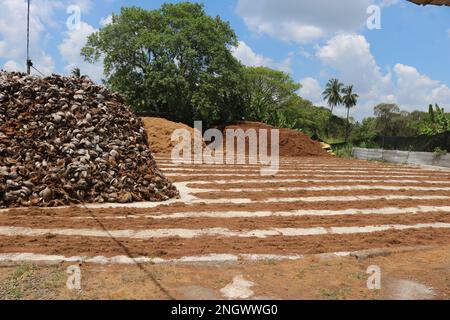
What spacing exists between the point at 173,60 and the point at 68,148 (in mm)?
17228

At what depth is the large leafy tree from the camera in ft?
75.2

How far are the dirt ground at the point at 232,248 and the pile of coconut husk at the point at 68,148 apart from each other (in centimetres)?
50

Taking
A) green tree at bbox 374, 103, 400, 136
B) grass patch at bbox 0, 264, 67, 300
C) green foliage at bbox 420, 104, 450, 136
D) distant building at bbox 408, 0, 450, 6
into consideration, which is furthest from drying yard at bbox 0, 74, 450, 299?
green tree at bbox 374, 103, 400, 136

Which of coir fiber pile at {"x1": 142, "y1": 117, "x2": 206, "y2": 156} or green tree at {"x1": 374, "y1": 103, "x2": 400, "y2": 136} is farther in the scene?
green tree at {"x1": 374, "y1": 103, "x2": 400, "y2": 136}

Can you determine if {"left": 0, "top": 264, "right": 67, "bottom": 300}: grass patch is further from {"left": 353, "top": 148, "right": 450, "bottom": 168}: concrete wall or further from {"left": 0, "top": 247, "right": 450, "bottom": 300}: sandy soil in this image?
{"left": 353, "top": 148, "right": 450, "bottom": 168}: concrete wall

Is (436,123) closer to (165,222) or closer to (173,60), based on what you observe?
(173,60)

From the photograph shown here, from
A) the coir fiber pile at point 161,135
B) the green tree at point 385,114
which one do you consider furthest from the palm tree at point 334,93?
the coir fiber pile at point 161,135

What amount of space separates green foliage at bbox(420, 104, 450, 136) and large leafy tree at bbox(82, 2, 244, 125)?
12577mm

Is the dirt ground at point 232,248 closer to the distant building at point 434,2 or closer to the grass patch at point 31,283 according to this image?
the grass patch at point 31,283

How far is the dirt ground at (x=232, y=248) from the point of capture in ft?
11.3
